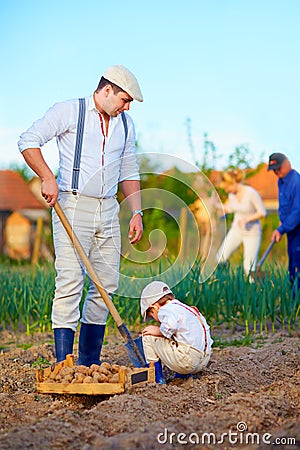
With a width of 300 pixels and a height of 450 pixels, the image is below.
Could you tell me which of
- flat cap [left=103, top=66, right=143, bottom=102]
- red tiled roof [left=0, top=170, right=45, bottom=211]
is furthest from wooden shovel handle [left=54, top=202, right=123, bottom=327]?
red tiled roof [left=0, top=170, right=45, bottom=211]

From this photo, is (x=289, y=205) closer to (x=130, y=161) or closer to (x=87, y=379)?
(x=130, y=161)

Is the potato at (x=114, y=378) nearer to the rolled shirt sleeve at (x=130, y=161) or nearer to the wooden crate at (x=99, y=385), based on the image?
the wooden crate at (x=99, y=385)

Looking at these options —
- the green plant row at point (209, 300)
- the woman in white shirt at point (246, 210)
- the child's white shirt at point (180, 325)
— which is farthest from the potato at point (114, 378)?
the woman in white shirt at point (246, 210)

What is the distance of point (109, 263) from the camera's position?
380 cm

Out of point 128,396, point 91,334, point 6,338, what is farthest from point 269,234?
point 128,396

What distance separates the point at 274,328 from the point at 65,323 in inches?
96.0

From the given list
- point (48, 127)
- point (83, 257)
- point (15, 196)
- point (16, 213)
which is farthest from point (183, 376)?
point (15, 196)

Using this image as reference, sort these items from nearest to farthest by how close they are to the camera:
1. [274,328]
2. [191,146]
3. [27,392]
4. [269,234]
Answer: [27,392], [274,328], [191,146], [269,234]

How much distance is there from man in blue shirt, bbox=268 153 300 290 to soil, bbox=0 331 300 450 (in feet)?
8.45

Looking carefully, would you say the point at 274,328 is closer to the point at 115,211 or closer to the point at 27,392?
the point at 115,211

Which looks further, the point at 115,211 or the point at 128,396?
the point at 115,211

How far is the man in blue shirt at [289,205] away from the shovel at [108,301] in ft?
10.3

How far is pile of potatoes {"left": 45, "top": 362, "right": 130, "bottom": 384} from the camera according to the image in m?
3.09

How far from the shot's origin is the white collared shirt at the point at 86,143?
3.55 m
